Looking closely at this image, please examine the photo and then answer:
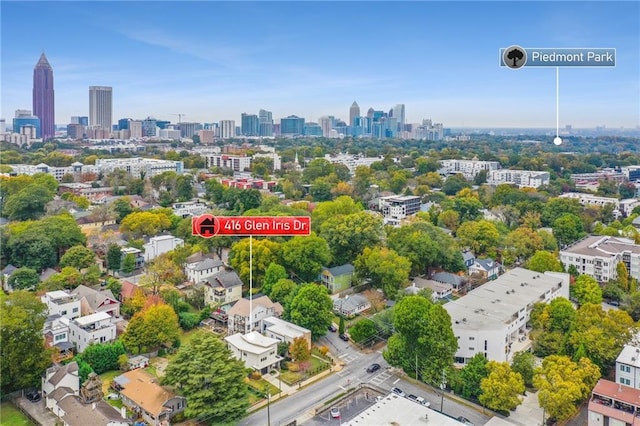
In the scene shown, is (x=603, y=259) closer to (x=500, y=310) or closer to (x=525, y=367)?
(x=500, y=310)

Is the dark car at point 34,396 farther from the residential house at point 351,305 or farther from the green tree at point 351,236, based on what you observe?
the green tree at point 351,236

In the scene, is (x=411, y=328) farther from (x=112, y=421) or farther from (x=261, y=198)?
(x=261, y=198)

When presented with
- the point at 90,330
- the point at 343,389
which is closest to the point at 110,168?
the point at 90,330

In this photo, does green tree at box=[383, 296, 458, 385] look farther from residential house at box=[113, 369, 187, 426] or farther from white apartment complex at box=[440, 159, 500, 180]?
white apartment complex at box=[440, 159, 500, 180]

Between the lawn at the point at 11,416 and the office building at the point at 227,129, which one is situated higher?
the office building at the point at 227,129

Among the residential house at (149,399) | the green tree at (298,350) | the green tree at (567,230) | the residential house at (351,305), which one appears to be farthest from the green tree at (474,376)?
the green tree at (567,230)

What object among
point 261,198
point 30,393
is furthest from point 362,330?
point 261,198
